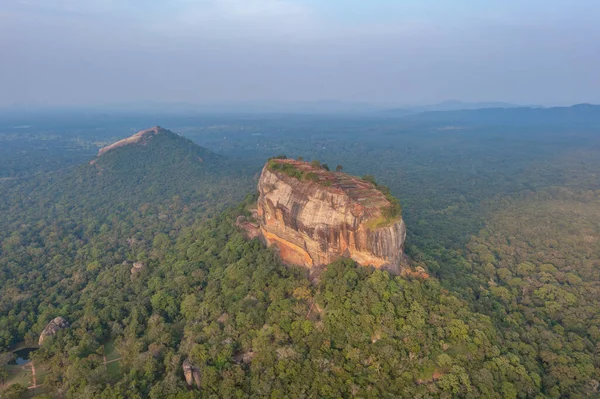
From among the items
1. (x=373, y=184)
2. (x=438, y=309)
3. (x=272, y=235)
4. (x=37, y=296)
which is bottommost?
(x=37, y=296)

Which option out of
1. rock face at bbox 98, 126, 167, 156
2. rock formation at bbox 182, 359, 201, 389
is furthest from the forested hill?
rock formation at bbox 182, 359, 201, 389

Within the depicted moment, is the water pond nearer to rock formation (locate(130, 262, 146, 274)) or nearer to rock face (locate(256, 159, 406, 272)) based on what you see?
rock formation (locate(130, 262, 146, 274))

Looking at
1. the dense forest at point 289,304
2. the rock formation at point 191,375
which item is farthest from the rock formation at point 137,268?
the rock formation at point 191,375

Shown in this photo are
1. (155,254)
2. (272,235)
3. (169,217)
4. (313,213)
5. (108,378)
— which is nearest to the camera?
(108,378)

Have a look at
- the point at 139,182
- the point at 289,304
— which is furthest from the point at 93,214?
the point at 289,304

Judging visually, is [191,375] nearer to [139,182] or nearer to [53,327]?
[53,327]

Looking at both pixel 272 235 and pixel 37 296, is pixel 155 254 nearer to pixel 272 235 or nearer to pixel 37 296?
pixel 37 296

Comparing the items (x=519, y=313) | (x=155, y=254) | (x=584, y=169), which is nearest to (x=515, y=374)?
(x=519, y=313)
